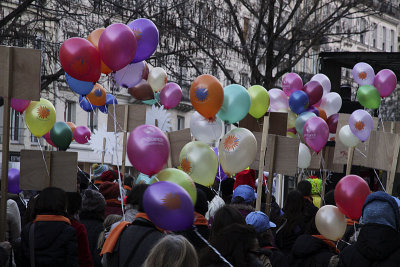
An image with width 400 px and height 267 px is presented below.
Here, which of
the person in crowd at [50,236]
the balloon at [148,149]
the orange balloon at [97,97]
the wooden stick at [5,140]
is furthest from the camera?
the orange balloon at [97,97]

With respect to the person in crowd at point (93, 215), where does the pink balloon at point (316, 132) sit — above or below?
above

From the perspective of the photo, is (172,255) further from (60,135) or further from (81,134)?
(81,134)

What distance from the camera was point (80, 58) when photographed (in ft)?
20.7

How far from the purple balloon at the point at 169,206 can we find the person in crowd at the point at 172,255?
81 cm

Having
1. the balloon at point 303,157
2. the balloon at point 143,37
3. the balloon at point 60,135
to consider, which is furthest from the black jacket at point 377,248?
the balloon at point 303,157

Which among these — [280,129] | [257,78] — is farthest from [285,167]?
[257,78]

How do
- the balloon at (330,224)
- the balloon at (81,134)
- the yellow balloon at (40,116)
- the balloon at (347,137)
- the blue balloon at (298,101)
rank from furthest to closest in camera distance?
the balloon at (81,134)
the blue balloon at (298,101)
the balloon at (347,137)
the yellow balloon at (40,116)
the balloon at (330,224)

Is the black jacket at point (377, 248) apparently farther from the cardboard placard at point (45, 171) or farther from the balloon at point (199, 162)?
the cardboard placard at point (45, 171)

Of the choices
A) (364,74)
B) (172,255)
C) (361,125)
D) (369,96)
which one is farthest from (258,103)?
(172,255)

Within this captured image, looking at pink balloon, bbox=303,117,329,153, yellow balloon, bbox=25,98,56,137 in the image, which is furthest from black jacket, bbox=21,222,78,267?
pink balloon, bbox=303,117,329,153

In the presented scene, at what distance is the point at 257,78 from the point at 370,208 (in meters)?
12.4

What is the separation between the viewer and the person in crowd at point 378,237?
4230 mm

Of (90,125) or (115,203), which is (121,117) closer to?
(115,203)

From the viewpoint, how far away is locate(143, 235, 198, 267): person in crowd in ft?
10.4
